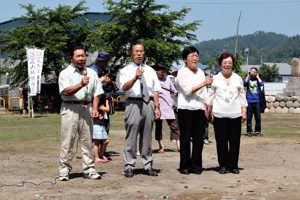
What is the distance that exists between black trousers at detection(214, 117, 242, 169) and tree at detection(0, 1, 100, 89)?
23.1 meters

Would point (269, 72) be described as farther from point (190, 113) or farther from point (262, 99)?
point (190, 113)

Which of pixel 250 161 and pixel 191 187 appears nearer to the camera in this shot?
pixel 191 187

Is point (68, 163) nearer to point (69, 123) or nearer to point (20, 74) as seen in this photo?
point (69, 123)

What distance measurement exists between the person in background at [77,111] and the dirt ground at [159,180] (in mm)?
287

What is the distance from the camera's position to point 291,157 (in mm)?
9039

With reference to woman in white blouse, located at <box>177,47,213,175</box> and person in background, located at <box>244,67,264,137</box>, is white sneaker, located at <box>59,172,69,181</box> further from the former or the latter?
person in background, located at <box>244,67,264,137</box>

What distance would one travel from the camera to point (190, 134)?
7.29 meters

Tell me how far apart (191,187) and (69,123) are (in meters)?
1.93

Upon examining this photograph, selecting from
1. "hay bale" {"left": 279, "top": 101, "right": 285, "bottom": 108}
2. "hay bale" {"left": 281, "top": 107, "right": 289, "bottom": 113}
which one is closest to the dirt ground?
"hay bale" {"left": 281, "top": 107, "right": 289, "bottom": 113}

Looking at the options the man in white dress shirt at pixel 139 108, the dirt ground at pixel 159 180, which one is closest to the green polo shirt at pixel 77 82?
the man in white dress shirt at pixel 139 108

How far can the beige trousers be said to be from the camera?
6484mm

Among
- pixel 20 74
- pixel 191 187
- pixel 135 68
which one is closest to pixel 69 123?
pixel 135 68

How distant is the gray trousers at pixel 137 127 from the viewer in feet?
22.6

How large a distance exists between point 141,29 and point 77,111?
25891mm
